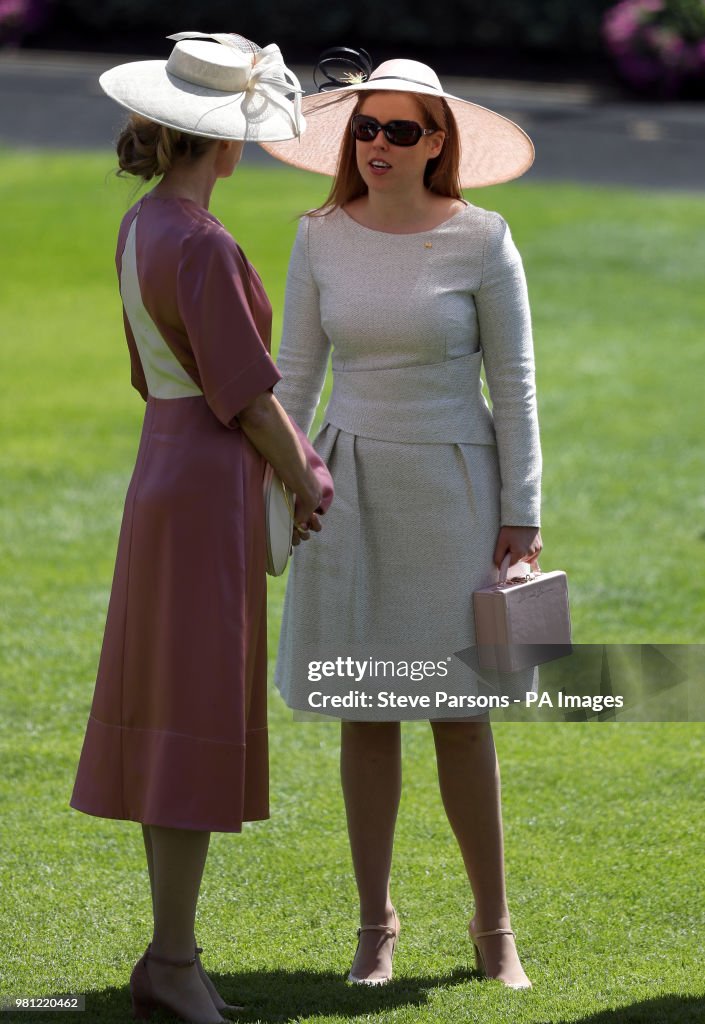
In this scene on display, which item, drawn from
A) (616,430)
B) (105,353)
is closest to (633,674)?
(616,430)

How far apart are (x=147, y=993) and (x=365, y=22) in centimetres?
2852

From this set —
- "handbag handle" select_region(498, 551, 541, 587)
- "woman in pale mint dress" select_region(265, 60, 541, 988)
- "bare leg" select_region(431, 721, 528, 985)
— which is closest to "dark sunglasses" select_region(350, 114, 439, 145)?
"woman in pale mint dress" select_region(265, 60, 541, 988)

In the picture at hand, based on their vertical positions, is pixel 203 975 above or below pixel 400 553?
below

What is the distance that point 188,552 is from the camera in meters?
3.12

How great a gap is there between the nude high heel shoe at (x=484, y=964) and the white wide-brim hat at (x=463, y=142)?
5.87 feet

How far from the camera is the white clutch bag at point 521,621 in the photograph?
342 centimetres

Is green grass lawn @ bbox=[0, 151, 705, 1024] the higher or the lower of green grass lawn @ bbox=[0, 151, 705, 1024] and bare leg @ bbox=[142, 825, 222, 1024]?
the lower

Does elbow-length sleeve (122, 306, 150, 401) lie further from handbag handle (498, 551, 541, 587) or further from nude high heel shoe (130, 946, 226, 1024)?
nude high heel shoe (130, 946, 226, 1024)

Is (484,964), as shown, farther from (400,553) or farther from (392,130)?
(392,130)

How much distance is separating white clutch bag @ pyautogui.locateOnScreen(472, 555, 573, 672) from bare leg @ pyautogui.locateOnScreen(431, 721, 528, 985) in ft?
0.68

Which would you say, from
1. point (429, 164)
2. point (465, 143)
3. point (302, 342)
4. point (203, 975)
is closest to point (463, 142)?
point (465, 143)

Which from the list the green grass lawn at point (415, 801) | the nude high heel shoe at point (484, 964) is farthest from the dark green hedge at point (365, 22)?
the nude high heel shoe at point (484, 964)

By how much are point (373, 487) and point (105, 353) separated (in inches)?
336

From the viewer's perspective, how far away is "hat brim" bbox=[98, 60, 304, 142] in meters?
3.04
